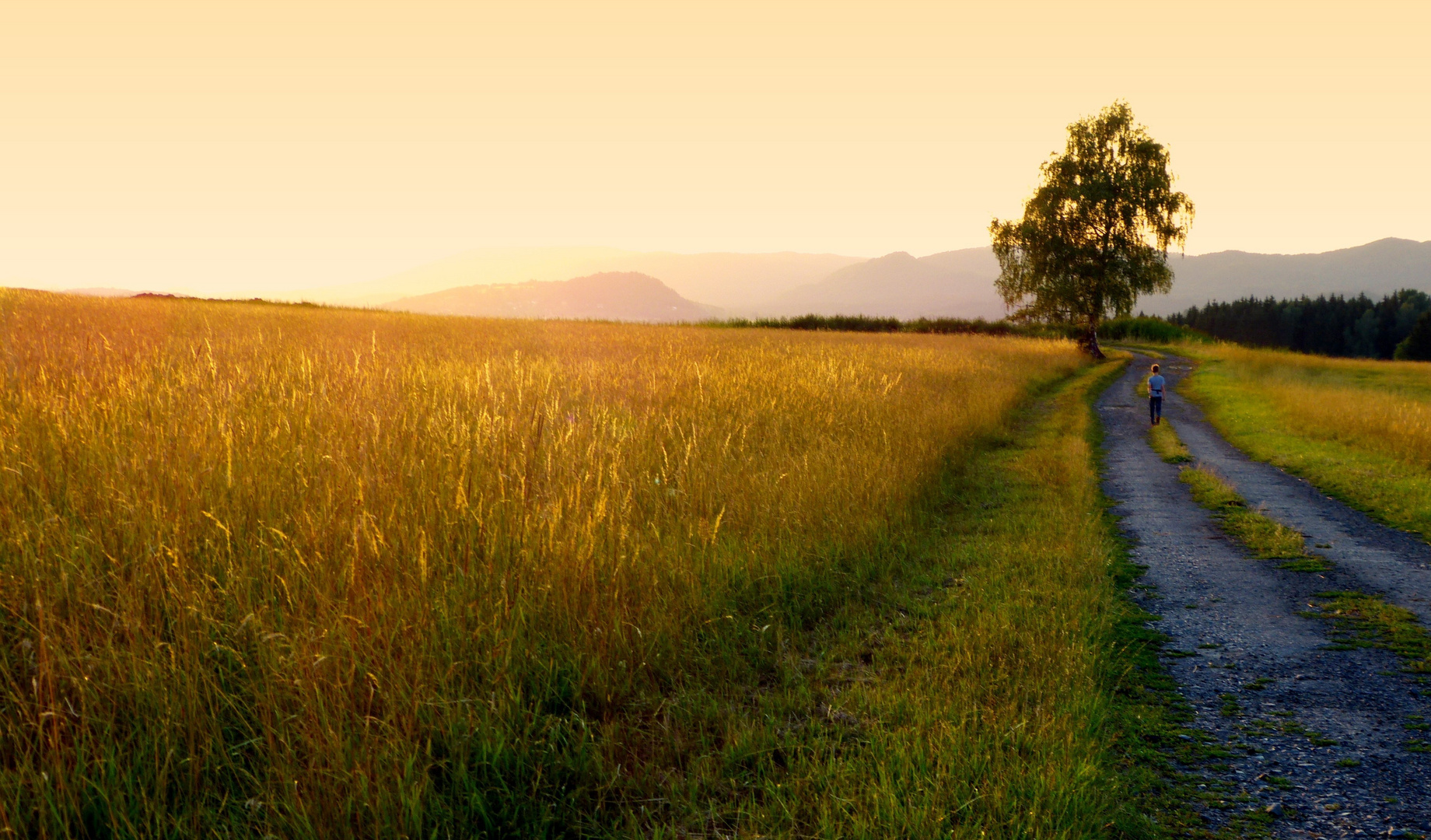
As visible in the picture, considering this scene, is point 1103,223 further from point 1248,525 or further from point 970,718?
point 970,718

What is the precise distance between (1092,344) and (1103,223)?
664 cm

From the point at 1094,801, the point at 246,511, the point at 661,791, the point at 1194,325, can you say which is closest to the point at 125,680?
the point at 246,511

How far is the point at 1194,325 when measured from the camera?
12738 cm

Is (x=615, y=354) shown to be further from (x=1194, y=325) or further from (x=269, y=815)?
(x=1194, y=325)

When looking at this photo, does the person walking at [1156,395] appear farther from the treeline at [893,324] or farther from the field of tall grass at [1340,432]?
the treeline at [893,324]

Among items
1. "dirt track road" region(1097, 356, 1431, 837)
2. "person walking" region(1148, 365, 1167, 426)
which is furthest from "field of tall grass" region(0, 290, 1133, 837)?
"person walking" region(1148, 365, 1167, 426)

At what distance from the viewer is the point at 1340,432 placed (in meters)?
15.0

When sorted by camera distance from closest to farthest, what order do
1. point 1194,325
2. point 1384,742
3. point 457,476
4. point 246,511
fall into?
point 1384,742
point 246,511
point 457,476
point 1194,325

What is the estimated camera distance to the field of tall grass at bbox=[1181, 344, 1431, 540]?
10125 millimetres

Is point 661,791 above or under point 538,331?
under

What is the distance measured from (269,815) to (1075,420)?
59.1 feet

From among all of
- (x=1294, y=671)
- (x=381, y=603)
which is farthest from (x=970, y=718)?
(x=381, y=603)

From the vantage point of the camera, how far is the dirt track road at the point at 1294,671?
3299 mm

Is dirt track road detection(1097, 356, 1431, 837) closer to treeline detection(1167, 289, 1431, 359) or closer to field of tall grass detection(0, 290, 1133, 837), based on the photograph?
field of tall grass detection(0, 290, 1133, 837)
